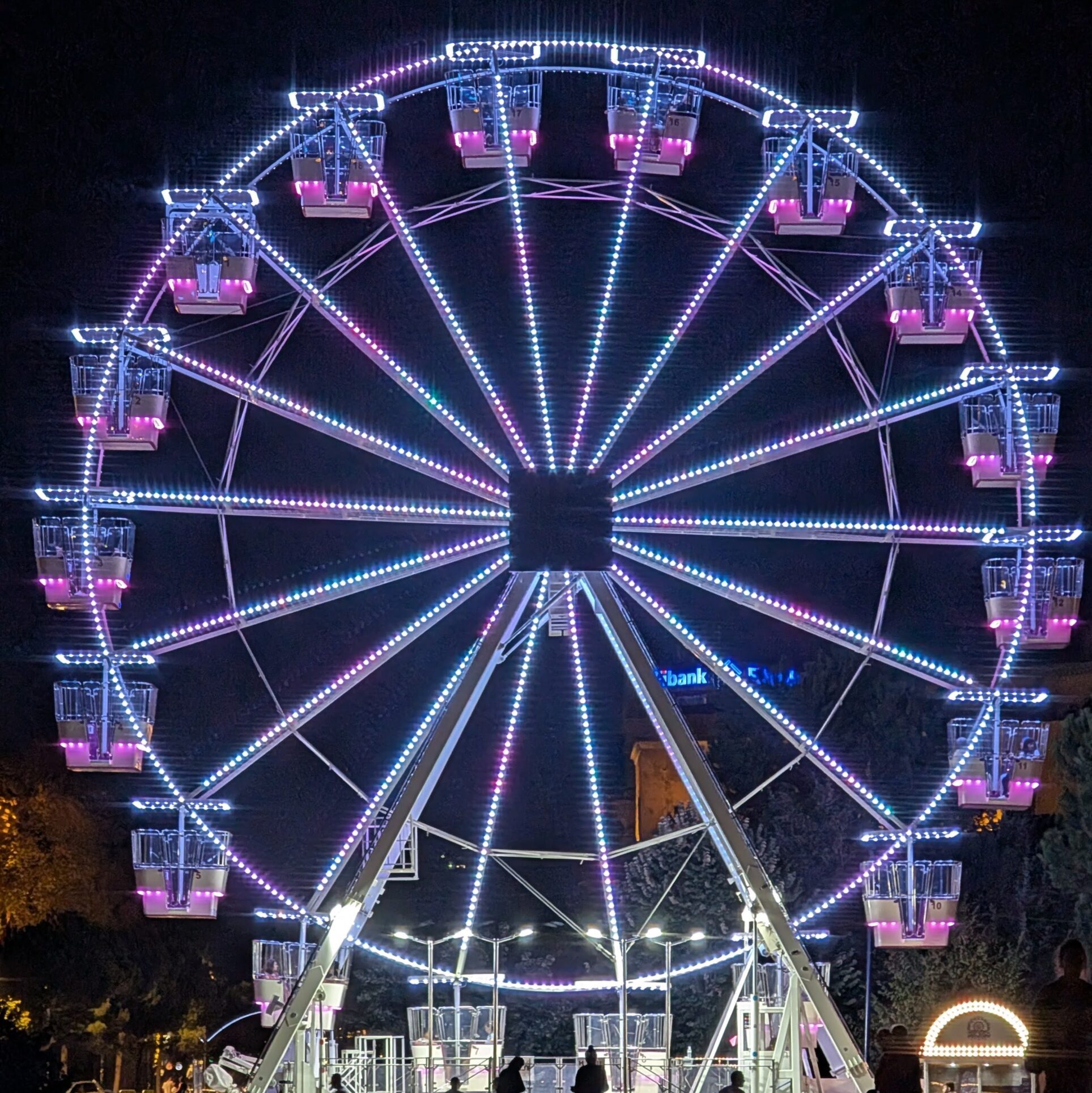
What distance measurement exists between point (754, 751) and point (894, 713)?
2.05 meters

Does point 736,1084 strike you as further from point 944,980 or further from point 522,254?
point 944,980

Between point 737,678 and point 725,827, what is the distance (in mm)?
1920

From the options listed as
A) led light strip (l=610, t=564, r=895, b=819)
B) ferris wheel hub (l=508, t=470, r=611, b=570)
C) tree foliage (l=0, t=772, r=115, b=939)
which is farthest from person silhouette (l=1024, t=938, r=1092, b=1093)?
tree foliage (l=0, t=772, r=115, b=939)

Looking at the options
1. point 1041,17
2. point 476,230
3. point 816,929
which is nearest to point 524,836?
point 816,929

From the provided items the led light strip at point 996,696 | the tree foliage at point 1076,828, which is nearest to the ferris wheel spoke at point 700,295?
the led light strip at point 996,696

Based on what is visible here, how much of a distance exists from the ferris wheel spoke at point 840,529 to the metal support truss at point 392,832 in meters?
1.18

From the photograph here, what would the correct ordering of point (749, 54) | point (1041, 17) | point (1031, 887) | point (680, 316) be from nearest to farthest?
point (680, 316) → point (749, 54) → point (1041, 17) → point (1031, 887)

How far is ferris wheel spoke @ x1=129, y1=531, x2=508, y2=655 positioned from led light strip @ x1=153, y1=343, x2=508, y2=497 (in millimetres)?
471

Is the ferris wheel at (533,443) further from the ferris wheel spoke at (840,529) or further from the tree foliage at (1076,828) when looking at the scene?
the tree foliage at (1076,828)

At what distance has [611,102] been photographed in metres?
17.3

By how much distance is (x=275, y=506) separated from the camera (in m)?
16.9

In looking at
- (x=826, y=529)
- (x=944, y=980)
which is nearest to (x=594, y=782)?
(x=826, y=529)

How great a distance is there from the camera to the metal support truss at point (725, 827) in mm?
14398

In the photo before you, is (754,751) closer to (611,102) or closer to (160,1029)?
(160,1029)
